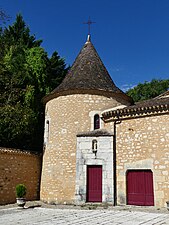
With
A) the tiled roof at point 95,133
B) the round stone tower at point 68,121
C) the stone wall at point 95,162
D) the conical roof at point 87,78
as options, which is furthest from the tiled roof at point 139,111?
the conical roof at point 87,78

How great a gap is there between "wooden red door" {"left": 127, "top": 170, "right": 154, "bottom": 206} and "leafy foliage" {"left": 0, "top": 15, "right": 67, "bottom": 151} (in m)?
6.97

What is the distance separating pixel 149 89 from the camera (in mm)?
31078

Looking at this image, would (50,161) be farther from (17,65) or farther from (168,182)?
(17,65)

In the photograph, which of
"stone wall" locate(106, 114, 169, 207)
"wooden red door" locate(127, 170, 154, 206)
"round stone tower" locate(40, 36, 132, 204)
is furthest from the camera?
"round stone tower" locate(40, 36, 132, 204)

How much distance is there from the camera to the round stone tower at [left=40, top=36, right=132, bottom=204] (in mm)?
13109

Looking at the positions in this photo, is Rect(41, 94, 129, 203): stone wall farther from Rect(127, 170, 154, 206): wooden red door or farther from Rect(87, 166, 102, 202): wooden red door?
Rect(127, 170, 154, 206): wooden red door

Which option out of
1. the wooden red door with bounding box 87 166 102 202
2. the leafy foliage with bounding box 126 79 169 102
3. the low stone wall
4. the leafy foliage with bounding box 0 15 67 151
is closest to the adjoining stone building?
the wooden red door with bounding box 87 166 102 202

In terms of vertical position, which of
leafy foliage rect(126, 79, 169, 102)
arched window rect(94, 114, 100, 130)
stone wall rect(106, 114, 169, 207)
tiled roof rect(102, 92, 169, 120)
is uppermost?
leafy foliage rect(126, 79, 169, 102)

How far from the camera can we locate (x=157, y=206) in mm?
11148

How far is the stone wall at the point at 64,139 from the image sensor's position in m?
13.0

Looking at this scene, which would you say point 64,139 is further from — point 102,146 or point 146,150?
point 146,150

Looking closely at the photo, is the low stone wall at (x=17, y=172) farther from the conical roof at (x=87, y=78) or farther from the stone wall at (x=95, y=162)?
the conical roof at (x=87, y=78)

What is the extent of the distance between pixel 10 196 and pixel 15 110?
481cm

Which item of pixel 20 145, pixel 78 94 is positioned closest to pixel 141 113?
pixel 78 94
